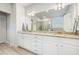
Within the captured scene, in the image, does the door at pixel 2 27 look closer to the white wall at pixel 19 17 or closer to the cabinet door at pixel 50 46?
the white wall at pixel 19 17

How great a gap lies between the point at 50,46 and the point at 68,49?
0.24 metres

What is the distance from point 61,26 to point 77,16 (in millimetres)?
244

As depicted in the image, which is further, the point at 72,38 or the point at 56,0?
the point at 56,0

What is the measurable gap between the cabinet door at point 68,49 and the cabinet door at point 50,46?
3.0 inches

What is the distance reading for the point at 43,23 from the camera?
1.93 m

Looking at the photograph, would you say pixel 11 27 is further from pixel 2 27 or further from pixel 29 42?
pixel 29 42

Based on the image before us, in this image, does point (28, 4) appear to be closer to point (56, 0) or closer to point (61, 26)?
point (56, 0)

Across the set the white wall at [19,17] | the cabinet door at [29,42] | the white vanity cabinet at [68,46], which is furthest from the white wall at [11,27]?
the white vanity cabinet at [68,46]

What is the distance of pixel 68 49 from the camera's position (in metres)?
1.88

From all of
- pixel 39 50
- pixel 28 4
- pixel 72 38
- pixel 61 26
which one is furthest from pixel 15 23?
pixel 72 38

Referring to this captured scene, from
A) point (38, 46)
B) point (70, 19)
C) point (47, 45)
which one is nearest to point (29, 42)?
point (38, 46)

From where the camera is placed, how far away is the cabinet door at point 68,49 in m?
1.85

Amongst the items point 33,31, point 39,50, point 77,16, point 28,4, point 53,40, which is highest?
point 28,4

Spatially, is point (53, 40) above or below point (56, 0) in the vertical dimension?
below
